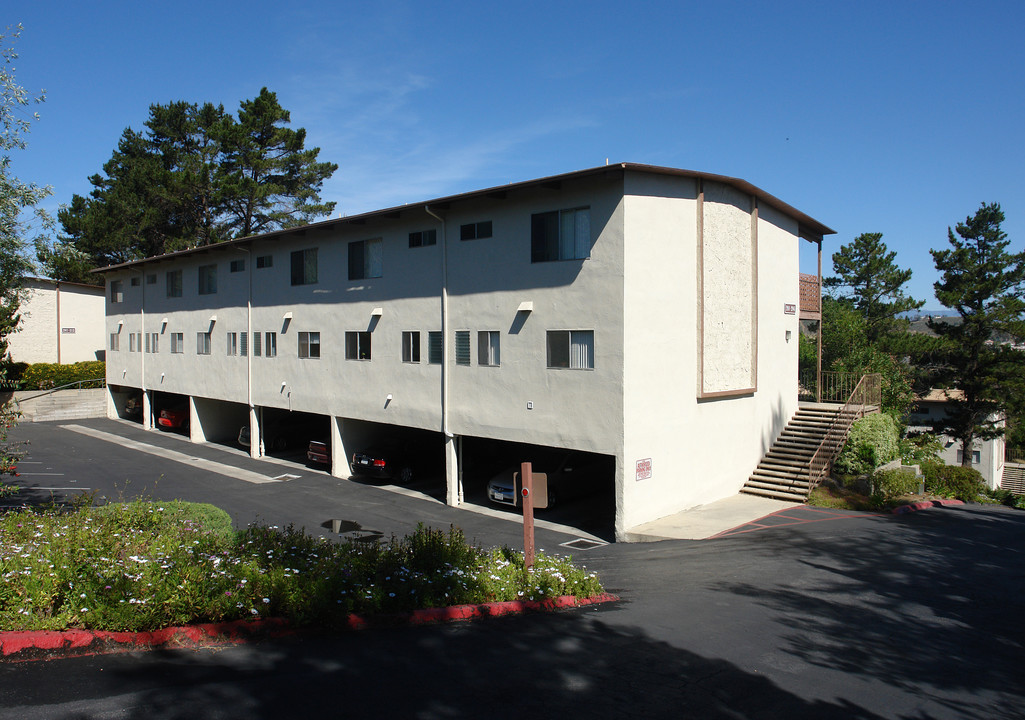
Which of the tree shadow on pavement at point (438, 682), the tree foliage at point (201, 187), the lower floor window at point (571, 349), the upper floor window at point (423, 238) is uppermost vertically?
the tree foliage at point (201, 187)

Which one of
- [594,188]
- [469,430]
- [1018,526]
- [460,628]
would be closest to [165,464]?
[469,430]

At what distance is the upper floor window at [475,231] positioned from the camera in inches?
727

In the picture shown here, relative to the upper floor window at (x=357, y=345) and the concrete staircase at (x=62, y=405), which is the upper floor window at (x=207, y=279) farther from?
the concrete staircase at (x=62, y=405)

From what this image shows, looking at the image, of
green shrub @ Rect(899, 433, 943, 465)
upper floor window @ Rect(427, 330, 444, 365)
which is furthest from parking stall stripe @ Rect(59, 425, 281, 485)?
green shrub @ Rect(899, 433, 943, 465)

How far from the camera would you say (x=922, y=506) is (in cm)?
1858

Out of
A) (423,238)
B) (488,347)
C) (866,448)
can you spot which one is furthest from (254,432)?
(866,448)

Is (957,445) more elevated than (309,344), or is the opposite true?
(309,344)

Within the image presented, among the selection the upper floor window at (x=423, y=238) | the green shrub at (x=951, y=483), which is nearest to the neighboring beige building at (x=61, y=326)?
the upper floor window at (x=423, y=238)

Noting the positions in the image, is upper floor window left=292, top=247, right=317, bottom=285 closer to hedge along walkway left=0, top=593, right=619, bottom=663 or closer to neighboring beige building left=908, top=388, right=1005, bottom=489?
hedge along walkway left=0, top=593, right=619, bottom=663

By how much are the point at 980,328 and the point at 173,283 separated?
4161 centimetres

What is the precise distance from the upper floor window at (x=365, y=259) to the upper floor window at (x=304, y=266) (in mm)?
2237

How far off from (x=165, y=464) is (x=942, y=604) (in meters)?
25.0

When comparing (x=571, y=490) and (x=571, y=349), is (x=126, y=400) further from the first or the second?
(x=571, y=349)

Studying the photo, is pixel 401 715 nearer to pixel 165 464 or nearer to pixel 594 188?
pixel 594 188
